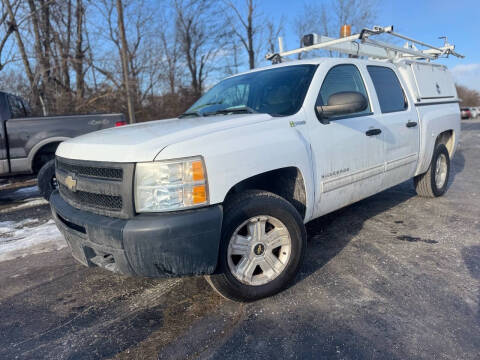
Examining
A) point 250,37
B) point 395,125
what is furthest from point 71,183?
point 250,37

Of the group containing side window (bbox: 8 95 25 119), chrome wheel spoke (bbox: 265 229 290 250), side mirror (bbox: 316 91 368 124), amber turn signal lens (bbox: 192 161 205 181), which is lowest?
chrome wheel spoke (bbox: 265 229 290 250)

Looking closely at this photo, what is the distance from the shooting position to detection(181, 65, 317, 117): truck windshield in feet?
9.60

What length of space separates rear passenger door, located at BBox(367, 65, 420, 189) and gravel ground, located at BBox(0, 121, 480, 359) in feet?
2.69

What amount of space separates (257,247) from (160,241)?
2.55 feet

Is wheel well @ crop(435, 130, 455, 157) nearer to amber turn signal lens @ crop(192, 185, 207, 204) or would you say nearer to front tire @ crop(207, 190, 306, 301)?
front tire @ crop(207, 190, 306, 301)

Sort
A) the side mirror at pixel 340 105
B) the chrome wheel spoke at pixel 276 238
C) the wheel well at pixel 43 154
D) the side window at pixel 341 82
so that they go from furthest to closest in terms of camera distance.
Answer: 1. the wheel well at pixel 43 154
2. the side window at pixel 341 82
3. the side mirror at pixel 340 105
4. the chrome wheel spoke at pixel 276 238

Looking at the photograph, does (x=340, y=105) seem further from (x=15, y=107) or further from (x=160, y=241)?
(x=15, y=107)

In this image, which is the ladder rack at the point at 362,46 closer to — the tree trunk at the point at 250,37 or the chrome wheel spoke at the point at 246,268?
the chrome wheel spoke at the point at 246,268

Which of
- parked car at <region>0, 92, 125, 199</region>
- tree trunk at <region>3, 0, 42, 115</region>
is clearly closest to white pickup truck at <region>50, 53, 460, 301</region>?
parked car at <region>0, 92, 125, 199</region>

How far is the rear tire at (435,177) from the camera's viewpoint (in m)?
4.79

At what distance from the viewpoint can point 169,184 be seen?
2.03 metres

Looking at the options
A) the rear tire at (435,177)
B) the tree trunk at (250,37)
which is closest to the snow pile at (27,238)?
the rear tire at (435,177)

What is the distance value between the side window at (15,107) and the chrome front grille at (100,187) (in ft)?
15.9

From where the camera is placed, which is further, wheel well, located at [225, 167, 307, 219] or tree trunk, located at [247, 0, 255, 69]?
tree trunk, located at [247, 0, 255, 69]
